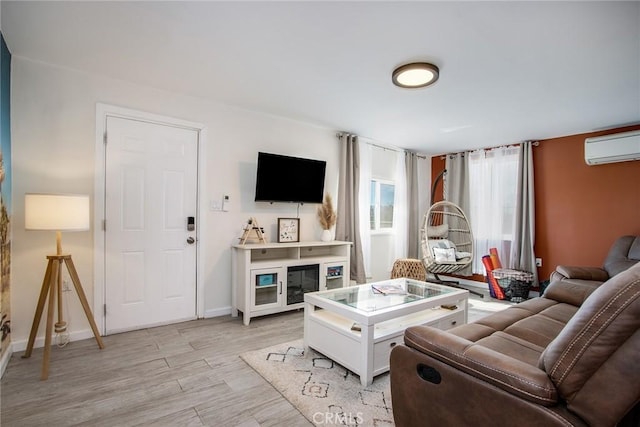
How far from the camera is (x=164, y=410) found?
1.79 m

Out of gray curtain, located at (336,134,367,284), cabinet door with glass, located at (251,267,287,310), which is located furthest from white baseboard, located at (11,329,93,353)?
gray curtain, located at (336,134,367,284)

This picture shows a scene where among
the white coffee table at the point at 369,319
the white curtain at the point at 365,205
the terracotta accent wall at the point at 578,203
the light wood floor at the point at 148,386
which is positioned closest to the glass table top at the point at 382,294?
the white coffee table at the point at 369,319

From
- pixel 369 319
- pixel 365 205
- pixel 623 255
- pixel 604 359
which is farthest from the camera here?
pixel 365 205

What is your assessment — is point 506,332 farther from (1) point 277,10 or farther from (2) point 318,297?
(1) point 277,10

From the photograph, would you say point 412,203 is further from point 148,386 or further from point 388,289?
point 148,386

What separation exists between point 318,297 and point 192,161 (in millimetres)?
2017

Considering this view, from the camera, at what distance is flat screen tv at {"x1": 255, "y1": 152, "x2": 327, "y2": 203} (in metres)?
3.63

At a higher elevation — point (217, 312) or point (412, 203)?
point (412, 203)

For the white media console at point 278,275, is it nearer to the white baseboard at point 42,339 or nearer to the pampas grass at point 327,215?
the pampas grass at point 327,215

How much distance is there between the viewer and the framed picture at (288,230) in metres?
3.83

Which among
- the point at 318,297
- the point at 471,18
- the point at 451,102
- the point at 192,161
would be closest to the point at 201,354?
the point at 318,297

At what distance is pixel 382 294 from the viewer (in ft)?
8.77

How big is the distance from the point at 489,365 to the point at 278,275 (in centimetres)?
252

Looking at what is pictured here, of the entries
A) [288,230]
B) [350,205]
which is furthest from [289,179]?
[350,205]
